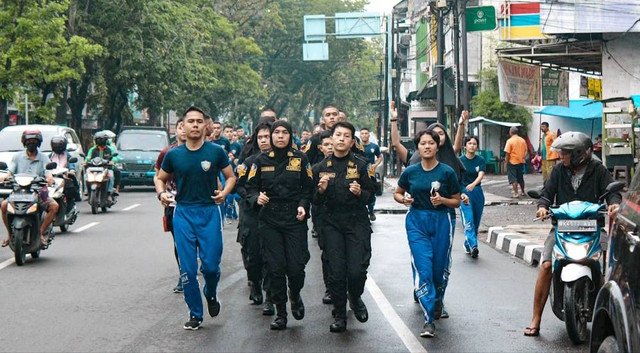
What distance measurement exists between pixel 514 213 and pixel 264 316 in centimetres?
1322

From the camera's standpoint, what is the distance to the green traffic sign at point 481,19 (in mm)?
26297

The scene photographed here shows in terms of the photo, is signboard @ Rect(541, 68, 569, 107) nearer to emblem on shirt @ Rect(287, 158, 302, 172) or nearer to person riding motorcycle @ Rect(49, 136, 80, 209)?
person riding motorcycle @ Rect(49, 136, 80, 209)

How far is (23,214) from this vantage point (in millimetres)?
12945

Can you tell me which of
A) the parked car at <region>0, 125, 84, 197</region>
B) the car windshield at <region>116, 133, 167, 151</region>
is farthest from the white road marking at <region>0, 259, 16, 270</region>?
the car windshield at <region>116, 133, 167, 151</region>

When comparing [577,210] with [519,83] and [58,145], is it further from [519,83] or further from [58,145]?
[519,83]

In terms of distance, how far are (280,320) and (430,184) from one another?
1696 millimetres

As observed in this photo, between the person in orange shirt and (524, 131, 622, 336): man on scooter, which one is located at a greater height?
(524, 131, 622, 336): man on scooter

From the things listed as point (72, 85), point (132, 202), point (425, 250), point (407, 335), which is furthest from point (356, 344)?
point (72, 85)

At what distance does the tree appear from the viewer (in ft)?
138

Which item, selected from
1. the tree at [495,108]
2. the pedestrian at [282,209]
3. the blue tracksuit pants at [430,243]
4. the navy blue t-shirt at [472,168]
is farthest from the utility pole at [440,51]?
the pedestrian at [282,209]

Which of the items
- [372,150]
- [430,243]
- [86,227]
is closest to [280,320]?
[430,243]

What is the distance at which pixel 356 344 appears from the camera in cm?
806

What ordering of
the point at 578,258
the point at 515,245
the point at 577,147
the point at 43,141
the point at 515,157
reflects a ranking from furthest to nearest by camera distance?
the point at 515,157
the point at 43,141
the point at 515,245
the point at 577,147
the point at 578,258

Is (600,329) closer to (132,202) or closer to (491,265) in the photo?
(491,265)
